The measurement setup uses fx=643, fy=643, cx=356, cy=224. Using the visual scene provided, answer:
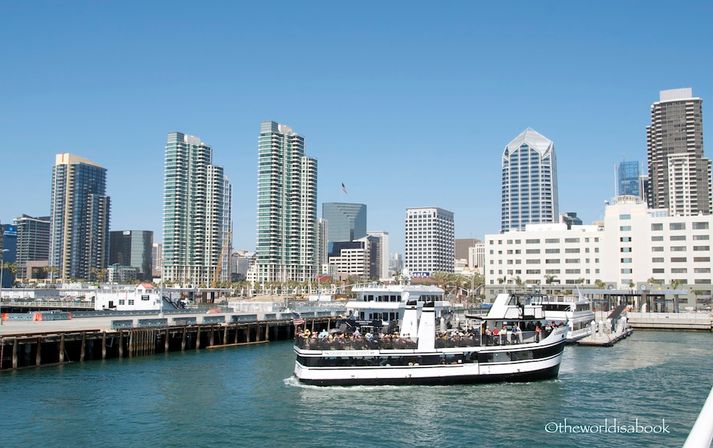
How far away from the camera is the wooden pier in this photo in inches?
2272

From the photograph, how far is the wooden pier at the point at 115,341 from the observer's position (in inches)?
2272

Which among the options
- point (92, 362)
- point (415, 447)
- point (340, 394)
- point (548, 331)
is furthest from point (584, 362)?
point (92, 362)

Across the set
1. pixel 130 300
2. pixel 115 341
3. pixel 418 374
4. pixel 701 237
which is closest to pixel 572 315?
pixel 418 374

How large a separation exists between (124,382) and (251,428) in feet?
60.2

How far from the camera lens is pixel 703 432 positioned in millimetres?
6230

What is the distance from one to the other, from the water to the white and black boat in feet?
3.39

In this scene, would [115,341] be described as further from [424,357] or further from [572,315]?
[572,315]

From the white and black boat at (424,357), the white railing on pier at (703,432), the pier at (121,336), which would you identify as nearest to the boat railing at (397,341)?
the white and black boat at (424,357)

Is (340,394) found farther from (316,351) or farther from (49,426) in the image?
(49,426)

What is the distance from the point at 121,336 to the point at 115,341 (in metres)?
2.20

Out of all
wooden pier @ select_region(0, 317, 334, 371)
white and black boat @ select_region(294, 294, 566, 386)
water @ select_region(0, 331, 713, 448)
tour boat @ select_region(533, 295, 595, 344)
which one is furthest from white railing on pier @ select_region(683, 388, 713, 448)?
tour boat @ select_region(533, 295, 595, 344)

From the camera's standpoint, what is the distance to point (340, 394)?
151ft

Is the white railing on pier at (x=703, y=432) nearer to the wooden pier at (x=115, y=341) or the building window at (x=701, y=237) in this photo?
the wooden pier at (x=115, y=341)

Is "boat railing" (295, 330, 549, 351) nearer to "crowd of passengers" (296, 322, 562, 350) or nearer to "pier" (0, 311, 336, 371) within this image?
"crowd of passengers" (296, 322, 562, 350)
